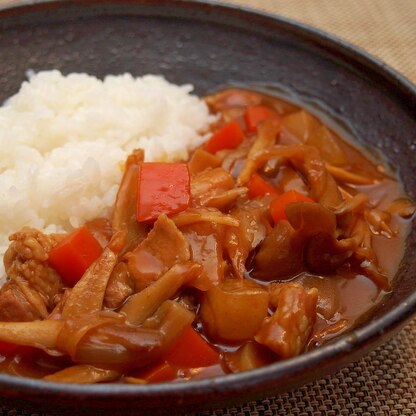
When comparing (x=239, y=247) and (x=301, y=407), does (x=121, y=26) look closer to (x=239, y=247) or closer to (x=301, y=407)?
(x=239, y=247)

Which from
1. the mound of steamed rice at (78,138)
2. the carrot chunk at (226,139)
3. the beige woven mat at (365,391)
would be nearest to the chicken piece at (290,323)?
the beige woven mat at (365,391)

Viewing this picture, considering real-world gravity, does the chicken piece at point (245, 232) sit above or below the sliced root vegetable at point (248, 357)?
above

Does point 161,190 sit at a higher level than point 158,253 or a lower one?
higher

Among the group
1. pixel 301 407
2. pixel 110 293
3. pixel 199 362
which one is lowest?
pixel 301 407

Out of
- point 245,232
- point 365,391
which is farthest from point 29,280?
point 365,391

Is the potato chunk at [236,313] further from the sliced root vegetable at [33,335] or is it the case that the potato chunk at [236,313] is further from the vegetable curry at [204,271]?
the sliced root vegetable at [33,335]

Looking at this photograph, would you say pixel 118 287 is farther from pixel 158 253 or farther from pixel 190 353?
pixel 190 353

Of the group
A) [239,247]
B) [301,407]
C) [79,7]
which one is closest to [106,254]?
[239,247]
